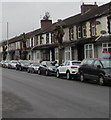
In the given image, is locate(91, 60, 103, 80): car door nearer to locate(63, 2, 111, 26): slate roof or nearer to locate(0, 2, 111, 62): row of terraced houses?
locate(0, 2, 111, 62): row of terraced houses

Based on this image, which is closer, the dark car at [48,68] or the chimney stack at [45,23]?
the dark car at [48,68]

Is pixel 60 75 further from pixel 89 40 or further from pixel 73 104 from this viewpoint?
pixel 73 104

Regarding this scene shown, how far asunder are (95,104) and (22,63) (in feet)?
106

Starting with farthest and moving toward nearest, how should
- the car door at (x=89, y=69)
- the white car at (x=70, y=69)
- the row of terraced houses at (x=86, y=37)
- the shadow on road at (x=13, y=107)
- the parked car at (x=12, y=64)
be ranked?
1. the parked car at (x=12, y=64)
2. the row of terraced houses at (x=86, y=37)
3. the white car at (x=70, y=69)
4. the car door at (x=89, y=69)
5. the shadow on road at (x=13, y=107)

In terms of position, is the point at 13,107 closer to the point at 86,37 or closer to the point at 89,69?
the point at 89,69

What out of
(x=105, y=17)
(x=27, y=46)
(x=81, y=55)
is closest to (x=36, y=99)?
(x=105, y=17)

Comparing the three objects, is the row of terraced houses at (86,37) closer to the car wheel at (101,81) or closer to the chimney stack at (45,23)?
the car wheel at (101,81)

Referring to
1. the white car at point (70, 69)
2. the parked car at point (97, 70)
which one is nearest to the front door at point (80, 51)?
the white car at point (70, 69)

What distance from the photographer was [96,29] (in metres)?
33.4

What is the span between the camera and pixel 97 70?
19.0 metres

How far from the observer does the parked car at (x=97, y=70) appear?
18.1 metres

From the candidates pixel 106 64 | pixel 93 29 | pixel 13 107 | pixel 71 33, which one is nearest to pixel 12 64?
pixel 71 33

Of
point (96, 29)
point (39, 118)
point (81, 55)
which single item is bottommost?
point (39, 118)

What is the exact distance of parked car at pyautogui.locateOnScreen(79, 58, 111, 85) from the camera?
59.3ft
